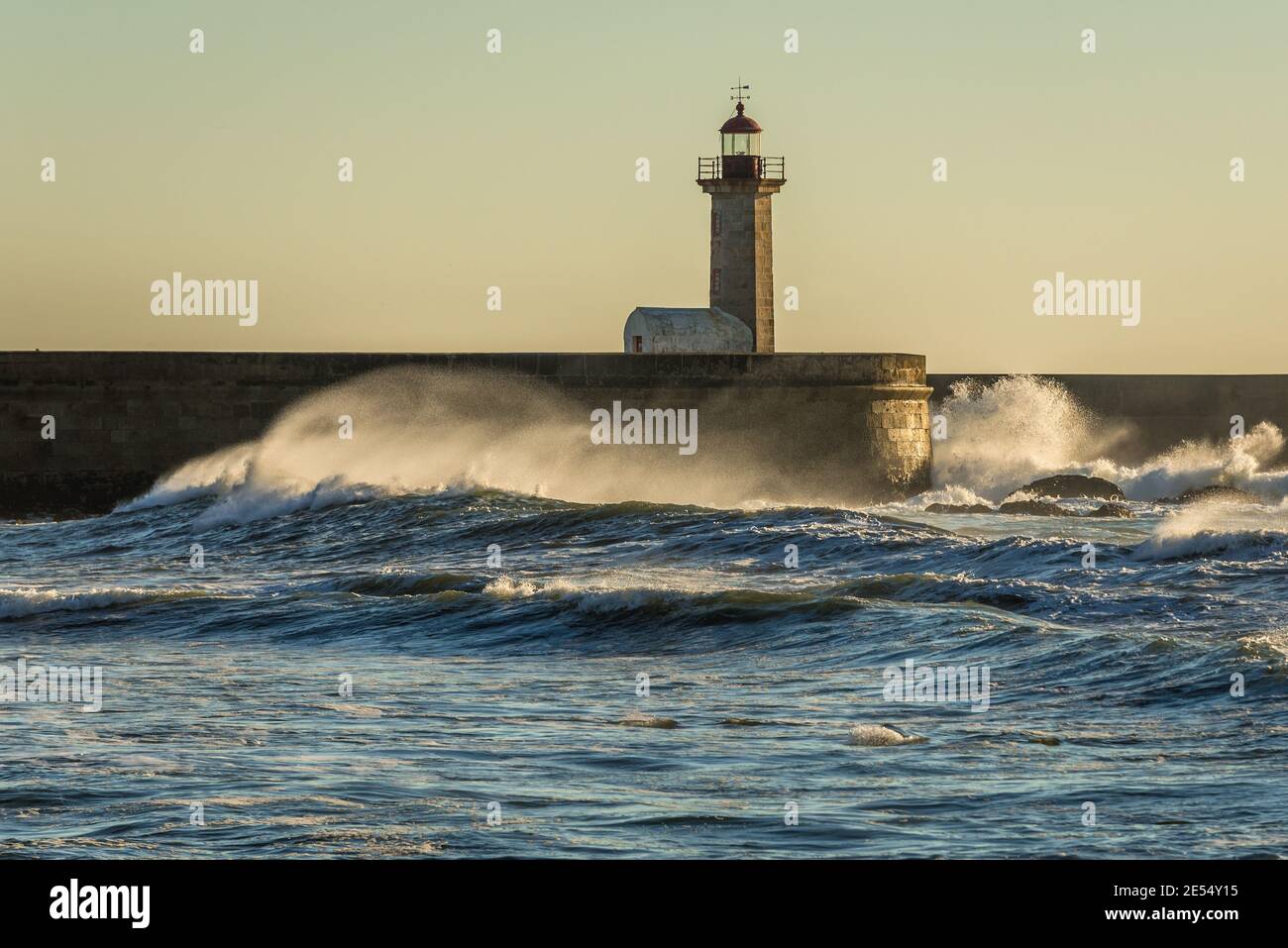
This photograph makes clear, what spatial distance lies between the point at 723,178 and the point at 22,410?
1336 centimetres

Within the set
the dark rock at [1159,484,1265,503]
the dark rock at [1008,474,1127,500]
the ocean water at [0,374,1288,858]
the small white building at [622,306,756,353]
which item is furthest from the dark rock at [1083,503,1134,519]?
the small white building at [622,306,756,353]

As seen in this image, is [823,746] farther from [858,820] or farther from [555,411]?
[555,411]

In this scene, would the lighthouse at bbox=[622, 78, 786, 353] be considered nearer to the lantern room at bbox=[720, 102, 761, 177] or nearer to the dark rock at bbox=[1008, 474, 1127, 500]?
the lantern room at bbox=[720, 102, 761, 177]

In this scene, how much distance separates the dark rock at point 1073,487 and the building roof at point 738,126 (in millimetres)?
8470

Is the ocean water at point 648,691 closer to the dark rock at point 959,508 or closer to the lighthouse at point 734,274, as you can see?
the dark rock at point 959,508

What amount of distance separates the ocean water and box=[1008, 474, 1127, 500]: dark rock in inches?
409

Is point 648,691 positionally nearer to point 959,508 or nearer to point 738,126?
point 959,508

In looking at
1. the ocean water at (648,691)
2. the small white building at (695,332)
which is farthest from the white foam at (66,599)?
the small white building at (695,332)

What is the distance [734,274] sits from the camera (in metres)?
32.9

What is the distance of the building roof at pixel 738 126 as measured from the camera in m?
33.7

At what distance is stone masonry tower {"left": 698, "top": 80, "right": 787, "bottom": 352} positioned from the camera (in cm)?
3284

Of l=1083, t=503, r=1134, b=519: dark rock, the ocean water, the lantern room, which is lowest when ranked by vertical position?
the ocean water

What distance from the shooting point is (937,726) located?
7.32 meters
